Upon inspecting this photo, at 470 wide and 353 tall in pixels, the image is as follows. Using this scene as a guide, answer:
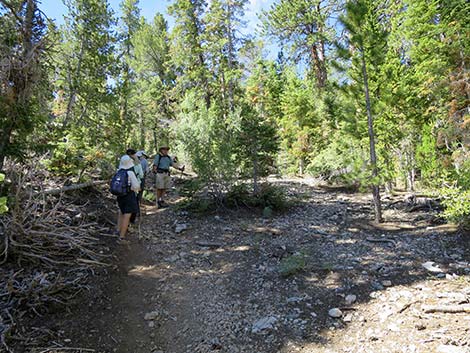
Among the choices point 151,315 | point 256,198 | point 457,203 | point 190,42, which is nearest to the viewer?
point 151,315

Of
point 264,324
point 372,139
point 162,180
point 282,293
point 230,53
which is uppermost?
point 230,53

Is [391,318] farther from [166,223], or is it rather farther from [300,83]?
[300,83]

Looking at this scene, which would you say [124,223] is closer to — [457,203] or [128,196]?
[128,196]

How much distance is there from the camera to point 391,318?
3.95 meters

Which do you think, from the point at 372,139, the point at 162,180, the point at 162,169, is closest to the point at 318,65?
the point at 372,139

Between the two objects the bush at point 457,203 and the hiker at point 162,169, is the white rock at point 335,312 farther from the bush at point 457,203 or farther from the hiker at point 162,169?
the hiker at point 162,169

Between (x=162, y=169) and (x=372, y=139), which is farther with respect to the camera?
(x=162, y=169)

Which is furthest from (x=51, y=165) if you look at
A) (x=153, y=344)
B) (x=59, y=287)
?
(x=153, y=344)

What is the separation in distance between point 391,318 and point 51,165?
368 inches

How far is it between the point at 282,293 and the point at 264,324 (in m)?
0.83

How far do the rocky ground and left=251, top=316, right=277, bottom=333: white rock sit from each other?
0.01 meters

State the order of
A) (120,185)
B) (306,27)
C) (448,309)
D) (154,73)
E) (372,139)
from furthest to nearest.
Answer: (154,73) < (306,27) < (372,139) < (120,185) < (448,309)

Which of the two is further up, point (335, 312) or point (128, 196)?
point (128, 196)

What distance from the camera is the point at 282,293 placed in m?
4.90
